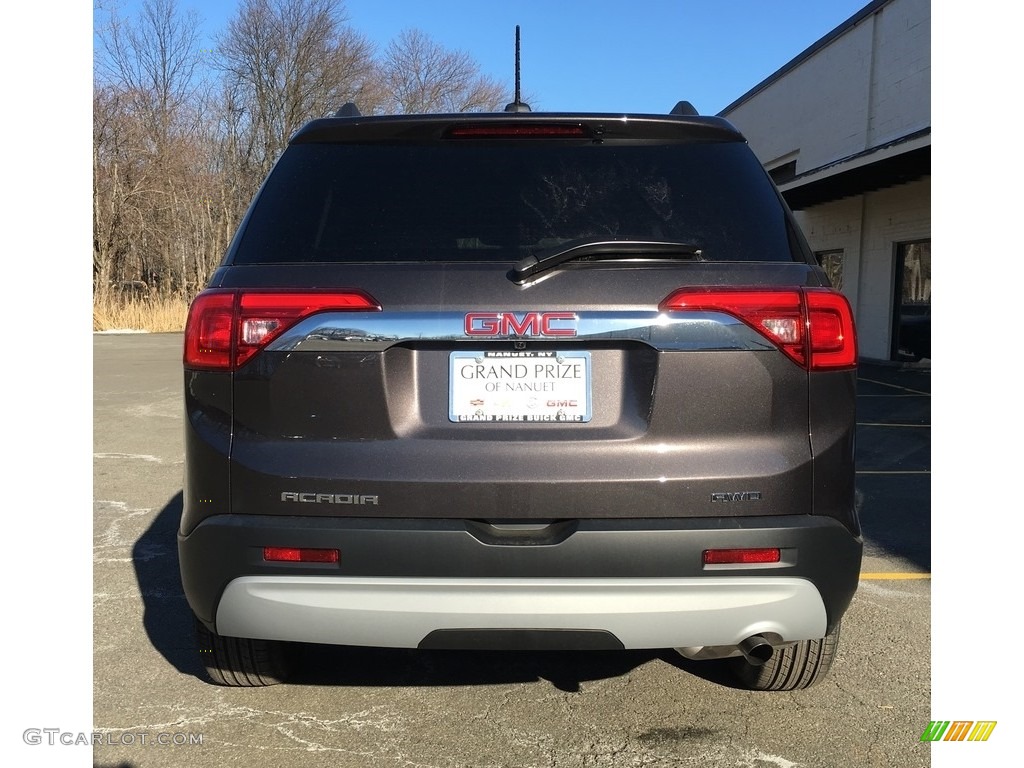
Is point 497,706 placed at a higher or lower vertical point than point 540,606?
lower

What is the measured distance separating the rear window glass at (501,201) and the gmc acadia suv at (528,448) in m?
0.08

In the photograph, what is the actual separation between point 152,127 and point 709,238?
30.6 m

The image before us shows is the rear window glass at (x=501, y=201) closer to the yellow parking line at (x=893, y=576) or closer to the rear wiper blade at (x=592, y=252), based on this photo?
the rear wiper blade at (x=592, y=252)

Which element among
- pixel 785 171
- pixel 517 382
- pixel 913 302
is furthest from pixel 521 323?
pixel 785 171

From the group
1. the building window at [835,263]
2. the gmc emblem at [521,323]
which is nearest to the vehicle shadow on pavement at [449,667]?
the gmc emblem at [521,323]

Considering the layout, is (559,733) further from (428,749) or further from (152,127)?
(152,127)

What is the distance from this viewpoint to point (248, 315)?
88.2 inches

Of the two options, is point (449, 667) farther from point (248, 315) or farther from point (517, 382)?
point (248, 315)

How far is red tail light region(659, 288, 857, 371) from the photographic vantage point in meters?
2.21

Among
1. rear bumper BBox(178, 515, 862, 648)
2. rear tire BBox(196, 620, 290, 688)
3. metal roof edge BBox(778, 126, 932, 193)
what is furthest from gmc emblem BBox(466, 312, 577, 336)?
metal roof edge BBox(778, 126, 932, 193)

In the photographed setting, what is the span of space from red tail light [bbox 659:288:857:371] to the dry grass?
21392 millimetres

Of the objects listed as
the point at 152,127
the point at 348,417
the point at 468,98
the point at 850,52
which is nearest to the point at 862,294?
the point at 850,52

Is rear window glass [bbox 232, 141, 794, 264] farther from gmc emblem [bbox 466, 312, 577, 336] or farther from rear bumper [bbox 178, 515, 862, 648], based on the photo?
rear bumper [bbox 178, 515, 862, 648]

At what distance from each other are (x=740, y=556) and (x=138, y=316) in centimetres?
2311
